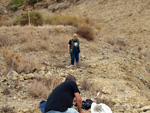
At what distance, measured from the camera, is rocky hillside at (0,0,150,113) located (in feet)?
14.8

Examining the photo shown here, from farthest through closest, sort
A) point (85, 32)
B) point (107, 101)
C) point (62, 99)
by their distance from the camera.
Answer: point (85, 32) < point (107, 101) < point (62, 99)

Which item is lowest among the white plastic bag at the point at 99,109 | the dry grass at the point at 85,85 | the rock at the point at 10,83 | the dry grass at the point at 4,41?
the white plastic bag at the point at 99,109

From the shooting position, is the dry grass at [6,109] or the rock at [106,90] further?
the rock at [106,90]

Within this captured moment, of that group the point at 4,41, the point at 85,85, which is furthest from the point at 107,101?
the point at 4,41

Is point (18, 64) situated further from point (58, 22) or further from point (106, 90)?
point (58, 22)

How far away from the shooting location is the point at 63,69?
6719 millimetres

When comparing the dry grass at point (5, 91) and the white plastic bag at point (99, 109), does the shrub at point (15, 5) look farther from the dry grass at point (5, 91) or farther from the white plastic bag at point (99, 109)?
the white plastic bag at point (99, 109)

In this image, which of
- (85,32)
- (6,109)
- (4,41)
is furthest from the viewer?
(85,32)

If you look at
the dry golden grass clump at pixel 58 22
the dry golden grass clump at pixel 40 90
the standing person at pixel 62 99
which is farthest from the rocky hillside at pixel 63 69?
the standing person at pixel 62 99

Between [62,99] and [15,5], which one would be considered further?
[15,5]

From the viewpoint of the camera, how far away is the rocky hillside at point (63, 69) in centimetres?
451

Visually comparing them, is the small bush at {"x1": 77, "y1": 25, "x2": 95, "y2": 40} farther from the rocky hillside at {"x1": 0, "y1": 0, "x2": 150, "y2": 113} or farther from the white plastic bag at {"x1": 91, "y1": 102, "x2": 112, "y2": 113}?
the white plastic bag at {"x1": 91, "y1": 102, "x2": 112, "y2": 113}

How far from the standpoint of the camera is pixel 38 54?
8.13 m

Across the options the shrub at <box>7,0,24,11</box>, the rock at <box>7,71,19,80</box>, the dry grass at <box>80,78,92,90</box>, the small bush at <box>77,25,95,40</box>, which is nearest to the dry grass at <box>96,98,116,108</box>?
the dry grass at <box>80,78,92,90</box>
